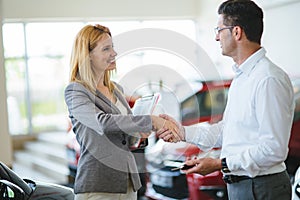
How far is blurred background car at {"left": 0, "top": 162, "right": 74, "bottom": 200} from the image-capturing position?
2814 mm

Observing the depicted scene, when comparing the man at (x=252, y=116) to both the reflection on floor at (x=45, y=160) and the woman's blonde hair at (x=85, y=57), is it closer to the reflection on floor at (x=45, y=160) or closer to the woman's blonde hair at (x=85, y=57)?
the woman's blonde hair at (x=85, y=57)

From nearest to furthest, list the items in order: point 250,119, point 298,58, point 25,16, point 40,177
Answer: point 250,119 → point 298,58 → point 40,177 → point 25,16

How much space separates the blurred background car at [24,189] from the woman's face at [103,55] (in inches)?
35.2

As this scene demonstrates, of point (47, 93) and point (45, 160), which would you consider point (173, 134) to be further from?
point (47, 93)

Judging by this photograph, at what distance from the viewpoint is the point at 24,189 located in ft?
9.65

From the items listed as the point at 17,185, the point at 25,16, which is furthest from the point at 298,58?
the point at 17,185

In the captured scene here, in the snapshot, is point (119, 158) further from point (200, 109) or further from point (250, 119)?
point (200, 109)

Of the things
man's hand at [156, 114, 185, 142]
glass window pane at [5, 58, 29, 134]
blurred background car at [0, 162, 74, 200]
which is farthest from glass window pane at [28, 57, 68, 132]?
man's hand at [156, 114, 185, 142]

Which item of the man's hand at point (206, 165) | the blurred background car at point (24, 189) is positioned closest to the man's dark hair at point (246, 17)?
the man's hand at point (206, 165)

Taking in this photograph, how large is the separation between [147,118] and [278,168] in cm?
62

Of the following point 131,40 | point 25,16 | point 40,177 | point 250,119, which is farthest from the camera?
point 25,16

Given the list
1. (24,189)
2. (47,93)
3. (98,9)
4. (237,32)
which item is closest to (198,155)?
(24,189)

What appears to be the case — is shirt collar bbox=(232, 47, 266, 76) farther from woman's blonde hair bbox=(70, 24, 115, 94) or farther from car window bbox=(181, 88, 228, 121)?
car window bbox=(181, 88, 228, 121)

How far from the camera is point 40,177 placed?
7773 millimetres
